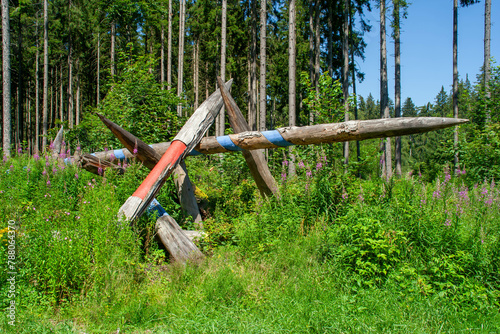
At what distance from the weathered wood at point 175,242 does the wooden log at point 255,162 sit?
6.16 ft

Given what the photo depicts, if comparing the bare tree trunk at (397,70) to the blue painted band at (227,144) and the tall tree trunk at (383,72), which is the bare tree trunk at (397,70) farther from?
the blue painted band at (227,144)

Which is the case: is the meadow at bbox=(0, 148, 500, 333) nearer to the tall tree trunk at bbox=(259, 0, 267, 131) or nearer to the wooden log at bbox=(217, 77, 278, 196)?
the wooden log at bbox=(217, 77, 278, 196)

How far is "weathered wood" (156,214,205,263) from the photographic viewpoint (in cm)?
408

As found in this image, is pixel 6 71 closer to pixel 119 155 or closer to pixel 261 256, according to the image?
pixel 119 155

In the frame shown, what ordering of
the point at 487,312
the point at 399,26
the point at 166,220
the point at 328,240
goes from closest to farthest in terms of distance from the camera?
the point at 487,312
the point at 328,240
the point at 166,220
the point at 399,26

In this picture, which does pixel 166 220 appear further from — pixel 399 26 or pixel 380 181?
pixel 399 26

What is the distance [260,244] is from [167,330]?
1.69 meters

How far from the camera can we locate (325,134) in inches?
177

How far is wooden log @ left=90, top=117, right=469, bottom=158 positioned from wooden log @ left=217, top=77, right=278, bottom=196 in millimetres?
547

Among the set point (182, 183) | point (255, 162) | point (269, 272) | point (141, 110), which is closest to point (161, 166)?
point (182, 183)

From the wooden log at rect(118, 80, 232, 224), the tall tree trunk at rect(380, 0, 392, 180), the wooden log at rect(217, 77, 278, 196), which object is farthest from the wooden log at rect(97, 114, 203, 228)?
the tall tree trunk at rect(380, 0, 392, 180)

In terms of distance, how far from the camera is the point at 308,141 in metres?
4.71

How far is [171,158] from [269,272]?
2.31 m

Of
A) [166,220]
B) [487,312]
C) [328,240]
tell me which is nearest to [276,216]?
[328,240]
